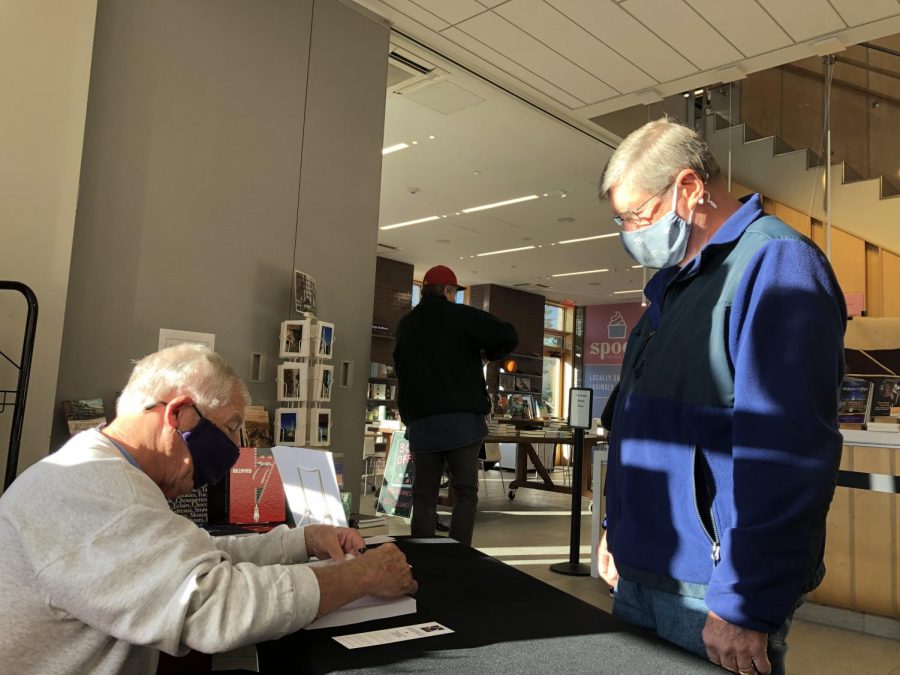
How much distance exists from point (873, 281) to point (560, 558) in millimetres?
4169

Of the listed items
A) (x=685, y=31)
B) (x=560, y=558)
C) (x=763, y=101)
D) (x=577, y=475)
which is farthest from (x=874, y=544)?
(x=763, y=101)

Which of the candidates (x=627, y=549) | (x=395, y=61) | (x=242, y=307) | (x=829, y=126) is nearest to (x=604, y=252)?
(x=829, y=126)

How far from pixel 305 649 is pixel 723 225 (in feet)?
3.65

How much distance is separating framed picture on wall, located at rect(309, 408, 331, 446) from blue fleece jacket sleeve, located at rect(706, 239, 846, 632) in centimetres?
252

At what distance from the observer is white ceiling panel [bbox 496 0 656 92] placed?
12.8 ft

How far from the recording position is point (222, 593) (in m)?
1.06

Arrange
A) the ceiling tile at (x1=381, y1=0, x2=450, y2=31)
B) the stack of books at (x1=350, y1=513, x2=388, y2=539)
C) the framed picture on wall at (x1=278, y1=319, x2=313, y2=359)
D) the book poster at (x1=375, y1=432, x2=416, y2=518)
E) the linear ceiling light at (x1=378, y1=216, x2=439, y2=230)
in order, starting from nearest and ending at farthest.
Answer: the stack of books at (x1=350, y1=513, x2=388, y2=539) → the framed picture on wall at (x1=278, y1=319, x2=313, y2=359) → the ceiling tile at (x1=381, y1=0, x2=450, y2=31) → the book poster at (x1=375, y1=432, x2=416, y2=518) → the linear ceiling light at (x1=378, y1=216, x2=439, y2=230)

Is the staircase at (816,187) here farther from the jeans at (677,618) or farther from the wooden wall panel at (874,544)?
the jeans at (677,618)

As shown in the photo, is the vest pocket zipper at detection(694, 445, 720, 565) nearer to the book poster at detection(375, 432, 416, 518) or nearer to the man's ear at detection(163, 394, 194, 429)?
the man's ear at detection(163, 394, 194, 429)

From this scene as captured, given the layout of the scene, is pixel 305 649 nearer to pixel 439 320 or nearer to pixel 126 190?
pixel 126 190

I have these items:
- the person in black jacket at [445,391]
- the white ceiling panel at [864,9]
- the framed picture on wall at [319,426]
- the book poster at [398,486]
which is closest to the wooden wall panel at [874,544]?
the person in black jacket at [445,391]

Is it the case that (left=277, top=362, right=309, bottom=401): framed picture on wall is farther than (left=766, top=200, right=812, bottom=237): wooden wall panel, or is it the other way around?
(left=766, top=200, right=812, bottom=237): wooden wall panel

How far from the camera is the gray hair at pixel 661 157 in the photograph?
1420mm

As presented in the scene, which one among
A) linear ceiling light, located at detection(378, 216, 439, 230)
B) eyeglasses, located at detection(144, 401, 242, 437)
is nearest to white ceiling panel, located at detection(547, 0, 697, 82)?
eyeglasses, located at detection(144, 401, 242, 437)
